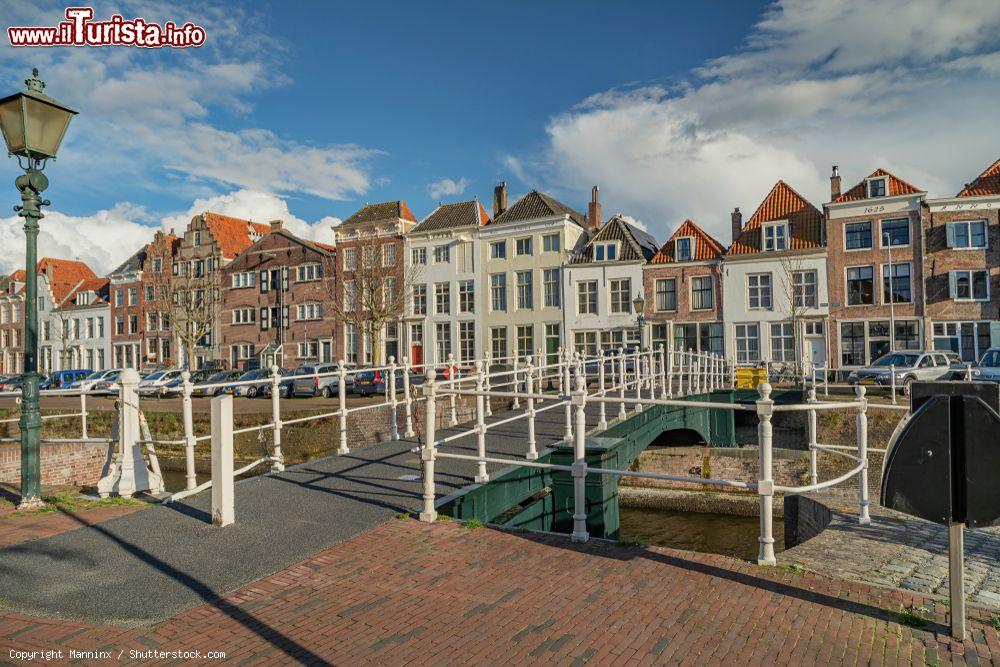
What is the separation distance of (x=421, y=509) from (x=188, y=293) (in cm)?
4509

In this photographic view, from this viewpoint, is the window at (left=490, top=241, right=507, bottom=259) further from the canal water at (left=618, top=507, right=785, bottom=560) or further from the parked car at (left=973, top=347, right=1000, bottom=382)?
the parked car at (left=973, top=347, right=1000, bottom=382)

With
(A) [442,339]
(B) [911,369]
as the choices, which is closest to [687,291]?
(B) [911,369]

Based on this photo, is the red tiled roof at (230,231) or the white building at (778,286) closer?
the white building at (778,286)

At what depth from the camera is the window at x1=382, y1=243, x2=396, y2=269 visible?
43.4m

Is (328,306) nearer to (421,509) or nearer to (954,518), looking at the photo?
(421,509)

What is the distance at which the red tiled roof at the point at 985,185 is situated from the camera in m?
29.5

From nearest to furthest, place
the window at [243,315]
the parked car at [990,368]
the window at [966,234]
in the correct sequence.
Result: 1. the parked car at [990,368]
2. the window at [966,234]
3. the window at [243,315]

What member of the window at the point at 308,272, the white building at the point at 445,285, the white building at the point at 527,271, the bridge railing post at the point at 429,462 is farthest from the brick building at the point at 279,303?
the bridge railing post at the point at 429,462

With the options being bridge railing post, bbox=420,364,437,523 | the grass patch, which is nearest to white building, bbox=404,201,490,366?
bridge railing post, bbox=420,364,437,523

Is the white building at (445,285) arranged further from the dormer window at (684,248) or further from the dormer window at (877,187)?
the dormer window at (877,187)

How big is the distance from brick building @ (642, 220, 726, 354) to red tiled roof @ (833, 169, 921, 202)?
21.2 feet

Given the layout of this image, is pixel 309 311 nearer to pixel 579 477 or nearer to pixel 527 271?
pixel 527 271

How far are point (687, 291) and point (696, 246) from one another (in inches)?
99.7

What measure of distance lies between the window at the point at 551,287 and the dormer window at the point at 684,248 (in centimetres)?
726
